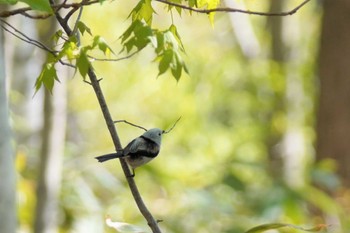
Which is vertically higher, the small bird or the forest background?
the forest background

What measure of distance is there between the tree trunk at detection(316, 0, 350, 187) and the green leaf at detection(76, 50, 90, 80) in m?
3.68

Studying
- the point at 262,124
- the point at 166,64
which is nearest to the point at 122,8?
the point at 262,124

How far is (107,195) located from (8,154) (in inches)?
122

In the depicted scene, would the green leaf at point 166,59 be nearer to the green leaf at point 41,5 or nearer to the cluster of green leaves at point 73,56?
the cluster of green leaves at point 73,56

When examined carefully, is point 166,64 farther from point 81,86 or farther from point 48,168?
point 81,86

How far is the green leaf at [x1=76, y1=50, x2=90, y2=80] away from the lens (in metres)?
0.95

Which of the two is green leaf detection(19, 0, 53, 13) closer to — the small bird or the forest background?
the small bird

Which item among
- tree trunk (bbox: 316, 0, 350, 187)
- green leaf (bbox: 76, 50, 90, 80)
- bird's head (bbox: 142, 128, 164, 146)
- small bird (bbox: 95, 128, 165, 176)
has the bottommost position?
small bird (bbox: 95, 128, 165, 176)

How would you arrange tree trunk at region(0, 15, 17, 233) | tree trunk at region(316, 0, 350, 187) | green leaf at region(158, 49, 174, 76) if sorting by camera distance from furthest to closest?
tree trunk at region(316, 0, 350, 187) → tree trunk at region(0, 15, 17, 233) → green leaf at region(158, 49, 174, 76)

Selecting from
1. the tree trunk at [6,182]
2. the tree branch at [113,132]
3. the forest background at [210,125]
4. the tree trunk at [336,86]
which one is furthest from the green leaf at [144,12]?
the tree trunk at [336,86]

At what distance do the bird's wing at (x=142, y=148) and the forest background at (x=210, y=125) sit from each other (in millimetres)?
1437

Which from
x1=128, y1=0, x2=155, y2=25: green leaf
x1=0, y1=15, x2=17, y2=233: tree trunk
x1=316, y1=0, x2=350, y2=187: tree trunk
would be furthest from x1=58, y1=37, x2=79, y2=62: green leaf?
x1=316, y1=0, x2=350, y2=187: tree trunk

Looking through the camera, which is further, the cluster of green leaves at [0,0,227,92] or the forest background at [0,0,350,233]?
the forest background at [0,0,350,233]

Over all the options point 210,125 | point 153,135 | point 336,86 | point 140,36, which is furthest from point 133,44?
point 210,125
